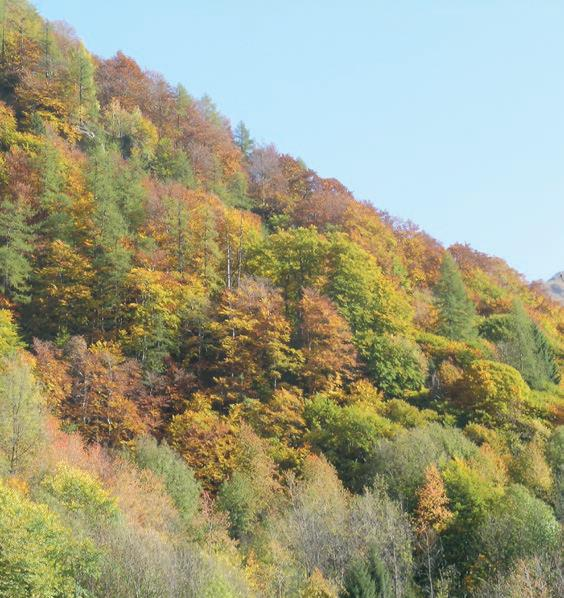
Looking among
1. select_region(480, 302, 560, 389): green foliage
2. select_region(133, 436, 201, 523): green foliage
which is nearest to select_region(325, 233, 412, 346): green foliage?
select_region(480, 302, 560, 389): green foliage

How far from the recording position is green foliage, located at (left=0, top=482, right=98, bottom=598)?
20562 mm

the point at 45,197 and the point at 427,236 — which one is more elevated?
the point at 427,236

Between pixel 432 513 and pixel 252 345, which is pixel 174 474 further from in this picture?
pixel 252 345

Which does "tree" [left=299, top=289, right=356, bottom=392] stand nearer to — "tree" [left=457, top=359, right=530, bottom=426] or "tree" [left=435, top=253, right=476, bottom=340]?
"tree" [left=457, top=359, right=530, bottom=426]

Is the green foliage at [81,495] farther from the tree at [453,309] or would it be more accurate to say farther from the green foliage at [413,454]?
the tree at [453,309]

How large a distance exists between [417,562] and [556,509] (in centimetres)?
748

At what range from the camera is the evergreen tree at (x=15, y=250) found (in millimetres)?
48375

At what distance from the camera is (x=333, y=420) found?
40.6 meters

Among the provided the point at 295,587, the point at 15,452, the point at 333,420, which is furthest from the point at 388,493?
the point at 15,452

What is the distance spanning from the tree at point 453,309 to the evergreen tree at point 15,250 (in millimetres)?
32812

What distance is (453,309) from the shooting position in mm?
55500

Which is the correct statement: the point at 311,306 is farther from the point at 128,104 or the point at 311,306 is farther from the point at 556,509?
the point at 128,104

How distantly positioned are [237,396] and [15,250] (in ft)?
67.9

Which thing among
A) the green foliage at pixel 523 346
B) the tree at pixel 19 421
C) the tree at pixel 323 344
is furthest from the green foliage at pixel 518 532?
the tree at pixel 19 421
